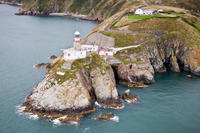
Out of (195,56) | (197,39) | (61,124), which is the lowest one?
(61,124)

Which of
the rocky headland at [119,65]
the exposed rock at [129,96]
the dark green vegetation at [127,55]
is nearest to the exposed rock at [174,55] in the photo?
the rocky headland at [119,65]

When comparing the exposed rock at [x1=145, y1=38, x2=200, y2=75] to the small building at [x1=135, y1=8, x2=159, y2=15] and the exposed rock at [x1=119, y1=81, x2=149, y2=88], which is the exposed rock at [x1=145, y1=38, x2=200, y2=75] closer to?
the exposed rock at [x1=119, y1=81, x2=149, y2=88]

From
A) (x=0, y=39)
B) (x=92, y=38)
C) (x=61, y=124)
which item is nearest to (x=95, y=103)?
(x=61, y=124)

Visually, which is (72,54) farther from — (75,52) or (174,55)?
(174,55)

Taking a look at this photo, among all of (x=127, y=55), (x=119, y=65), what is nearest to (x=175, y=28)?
(x=127, y=55)

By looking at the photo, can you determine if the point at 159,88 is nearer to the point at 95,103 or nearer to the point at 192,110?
the point at 192,110

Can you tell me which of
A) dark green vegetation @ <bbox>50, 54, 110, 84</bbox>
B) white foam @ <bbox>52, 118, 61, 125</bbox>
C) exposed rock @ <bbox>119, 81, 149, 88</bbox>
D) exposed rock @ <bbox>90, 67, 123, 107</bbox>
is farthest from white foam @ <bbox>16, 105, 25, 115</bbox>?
exposed rock @ <bbox>119, 81, 149, 88</bbox>

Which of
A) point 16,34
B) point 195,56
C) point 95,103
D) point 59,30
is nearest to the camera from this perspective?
point 95,103
